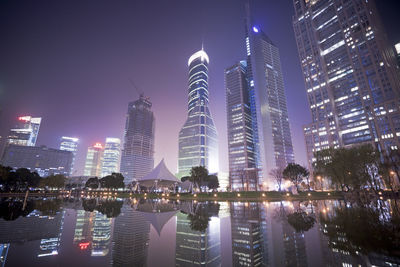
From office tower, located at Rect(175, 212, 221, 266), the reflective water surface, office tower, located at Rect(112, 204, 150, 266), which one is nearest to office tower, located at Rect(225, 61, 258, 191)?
the reflective water surface

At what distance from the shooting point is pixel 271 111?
5925 inches

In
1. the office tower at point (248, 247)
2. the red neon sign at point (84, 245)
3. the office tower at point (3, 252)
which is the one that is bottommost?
the office tower at point (248, 247)

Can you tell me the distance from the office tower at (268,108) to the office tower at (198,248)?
11533 cm

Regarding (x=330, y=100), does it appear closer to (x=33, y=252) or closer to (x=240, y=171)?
(x=240, y=171)

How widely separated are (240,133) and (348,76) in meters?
86.3

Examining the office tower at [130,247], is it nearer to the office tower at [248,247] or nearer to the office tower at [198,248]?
the office tower at [198,248]

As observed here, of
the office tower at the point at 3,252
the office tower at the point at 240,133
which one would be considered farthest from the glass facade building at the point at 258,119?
the office tower at the point at 3,252

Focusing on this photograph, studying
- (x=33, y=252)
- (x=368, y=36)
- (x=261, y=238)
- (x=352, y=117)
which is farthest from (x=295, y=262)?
(x=368, y=36)

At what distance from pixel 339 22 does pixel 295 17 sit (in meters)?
46.3

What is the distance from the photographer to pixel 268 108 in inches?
5664

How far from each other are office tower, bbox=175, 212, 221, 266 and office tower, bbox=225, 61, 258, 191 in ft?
448

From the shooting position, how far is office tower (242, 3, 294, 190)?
12988 cm

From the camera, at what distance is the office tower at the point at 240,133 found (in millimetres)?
148625

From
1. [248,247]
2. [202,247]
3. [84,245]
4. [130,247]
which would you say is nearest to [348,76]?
[248,247]
